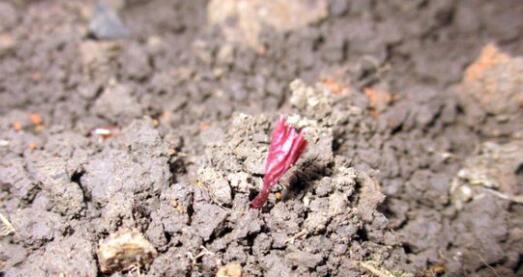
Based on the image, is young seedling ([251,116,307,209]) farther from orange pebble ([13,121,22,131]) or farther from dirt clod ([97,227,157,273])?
orange pebble ([13,121,22,131])

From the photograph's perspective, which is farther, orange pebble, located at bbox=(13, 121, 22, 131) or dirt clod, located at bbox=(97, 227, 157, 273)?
orange pebble, located at bbox=(13, 121, 22, 131)

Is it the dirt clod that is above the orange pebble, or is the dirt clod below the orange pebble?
below

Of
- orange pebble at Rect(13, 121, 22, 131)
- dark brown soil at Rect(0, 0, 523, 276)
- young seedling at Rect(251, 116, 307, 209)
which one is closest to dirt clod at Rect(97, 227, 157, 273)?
dark brown soil at Rect(0, 0, 523, 276)

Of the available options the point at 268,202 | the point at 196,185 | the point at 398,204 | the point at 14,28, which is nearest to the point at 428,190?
the point at 398,204

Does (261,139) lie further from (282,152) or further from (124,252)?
(124,252)

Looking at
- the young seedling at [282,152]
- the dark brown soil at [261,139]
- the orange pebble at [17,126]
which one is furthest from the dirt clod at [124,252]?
the orange pebble at [17,126]

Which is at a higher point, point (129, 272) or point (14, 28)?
point (14, 28)

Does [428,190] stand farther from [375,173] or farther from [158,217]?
[158,217]
